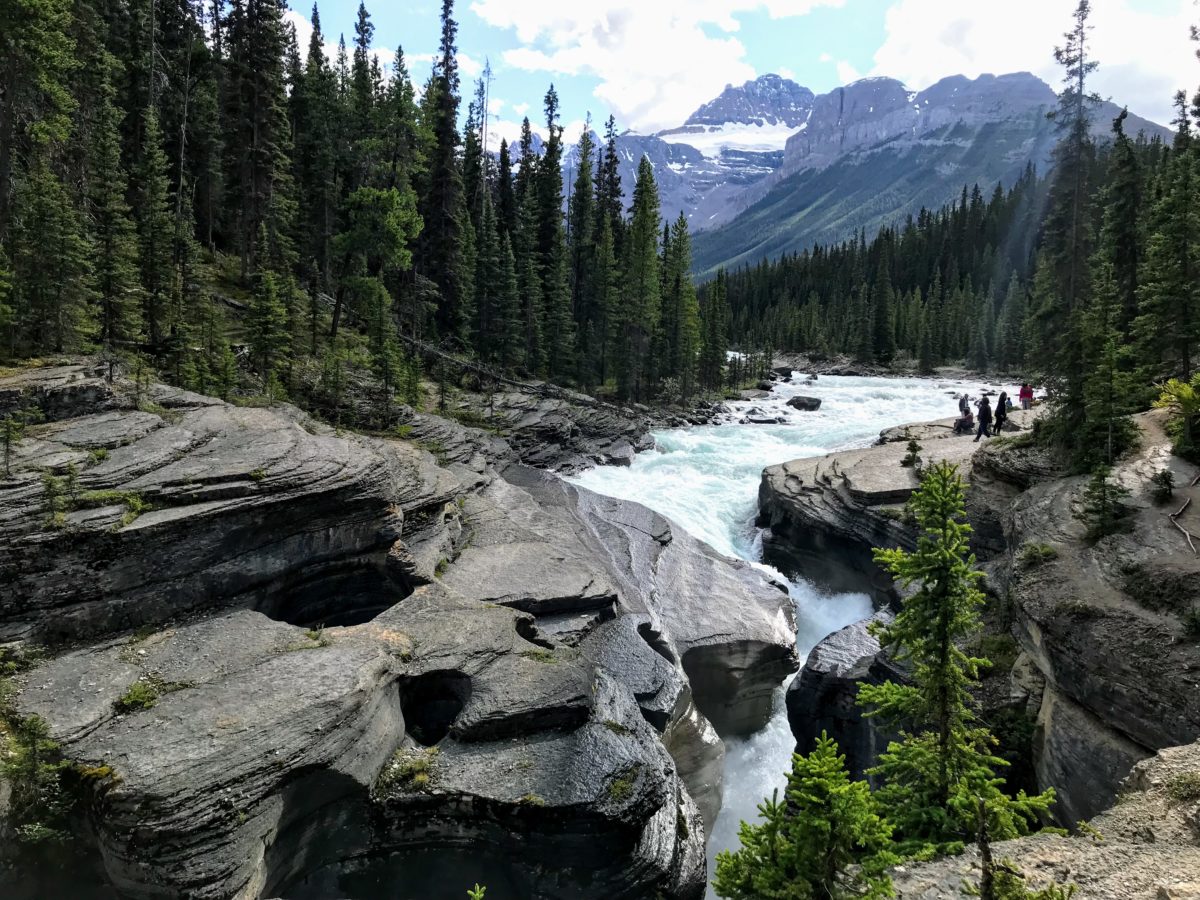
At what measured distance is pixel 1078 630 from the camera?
10508 millimetres

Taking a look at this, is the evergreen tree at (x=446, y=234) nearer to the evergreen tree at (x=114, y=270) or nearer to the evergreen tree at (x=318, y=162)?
the evergreen tree at (x=318, y=162)

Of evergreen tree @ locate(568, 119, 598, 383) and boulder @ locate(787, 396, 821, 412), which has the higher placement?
evergreen tree @ locate(568, 119, 598, 383)

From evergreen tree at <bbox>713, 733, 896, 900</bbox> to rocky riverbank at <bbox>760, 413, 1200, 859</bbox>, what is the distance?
6216mm

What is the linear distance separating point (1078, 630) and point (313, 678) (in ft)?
40.5

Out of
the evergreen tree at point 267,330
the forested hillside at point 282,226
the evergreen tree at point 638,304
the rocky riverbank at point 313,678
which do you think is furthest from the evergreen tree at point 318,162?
the rocky riverbank at point 313,678

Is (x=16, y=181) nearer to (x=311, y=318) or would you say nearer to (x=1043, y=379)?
(x=311, y=318)

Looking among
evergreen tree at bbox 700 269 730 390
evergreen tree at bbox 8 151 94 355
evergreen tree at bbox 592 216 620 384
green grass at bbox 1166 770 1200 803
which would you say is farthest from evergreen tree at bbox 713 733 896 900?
evergreen tree at bbox 700 269 730 390

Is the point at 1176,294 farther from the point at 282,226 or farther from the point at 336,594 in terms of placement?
the point at 282,226

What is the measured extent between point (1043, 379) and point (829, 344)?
10125cm

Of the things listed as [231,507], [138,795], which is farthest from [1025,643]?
[231,507]

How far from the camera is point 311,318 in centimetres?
3362

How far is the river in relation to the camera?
14.9 m

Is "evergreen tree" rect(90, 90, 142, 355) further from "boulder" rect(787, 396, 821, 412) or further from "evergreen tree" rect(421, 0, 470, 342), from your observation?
"boulder" rect(787, 396, 821, 412)

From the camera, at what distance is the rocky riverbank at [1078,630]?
9328 millimetres
